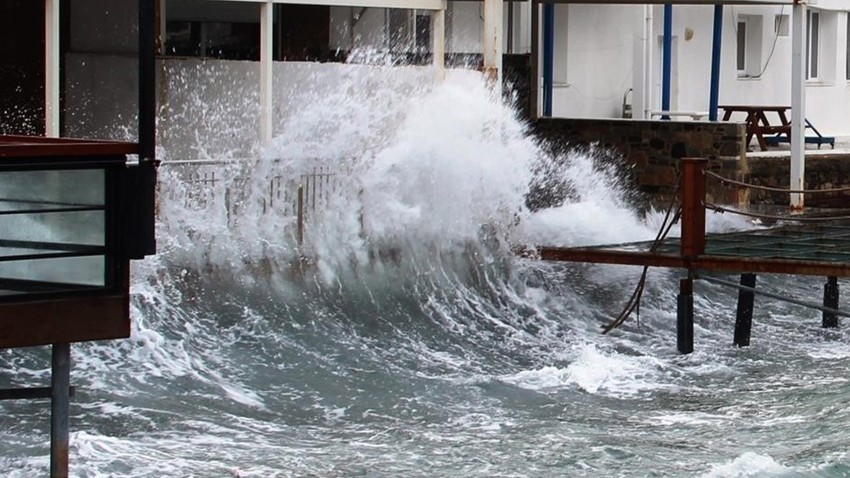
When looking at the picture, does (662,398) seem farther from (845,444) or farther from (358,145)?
(358,145)

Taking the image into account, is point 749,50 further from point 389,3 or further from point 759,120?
point 389,3

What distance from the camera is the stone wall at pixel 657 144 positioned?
22.1 metres

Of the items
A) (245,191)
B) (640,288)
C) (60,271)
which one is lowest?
(640,288)

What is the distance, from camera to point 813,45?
29.8 m

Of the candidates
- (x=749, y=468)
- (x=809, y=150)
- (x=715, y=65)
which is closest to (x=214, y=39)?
(x=715, y=65)

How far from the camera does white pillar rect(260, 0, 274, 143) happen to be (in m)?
16.3

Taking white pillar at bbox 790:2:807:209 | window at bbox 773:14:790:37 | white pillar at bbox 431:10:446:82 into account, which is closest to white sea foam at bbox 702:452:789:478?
white pillar at bbox 431:10:446:82

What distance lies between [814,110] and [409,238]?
13247mm

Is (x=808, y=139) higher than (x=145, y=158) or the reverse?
higher

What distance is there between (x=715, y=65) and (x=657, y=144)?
2.30 m

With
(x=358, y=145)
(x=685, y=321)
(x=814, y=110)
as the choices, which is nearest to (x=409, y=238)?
(x=358, y=145)

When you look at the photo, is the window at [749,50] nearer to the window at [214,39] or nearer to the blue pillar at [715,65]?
the blue pillar at [715,65]

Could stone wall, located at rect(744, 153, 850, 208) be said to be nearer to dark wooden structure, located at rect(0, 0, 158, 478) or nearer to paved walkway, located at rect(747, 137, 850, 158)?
paved walkway, located at rect(747, 137, 850, 158)

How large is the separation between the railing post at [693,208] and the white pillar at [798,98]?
6.36 m
